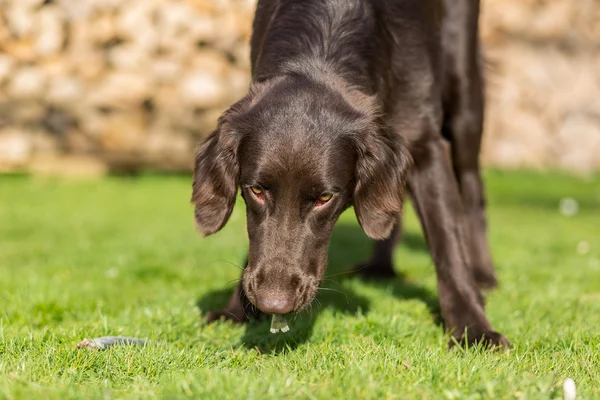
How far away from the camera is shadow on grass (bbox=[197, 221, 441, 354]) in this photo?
299 centimetres

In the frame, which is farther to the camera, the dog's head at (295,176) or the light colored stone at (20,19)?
the light colored stone at (20,19)

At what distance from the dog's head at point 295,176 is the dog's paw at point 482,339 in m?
0.54

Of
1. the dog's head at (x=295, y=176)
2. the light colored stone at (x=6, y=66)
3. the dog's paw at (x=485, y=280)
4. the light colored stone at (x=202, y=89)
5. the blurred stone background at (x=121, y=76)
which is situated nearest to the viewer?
the dog's head at (x=295, y=176)

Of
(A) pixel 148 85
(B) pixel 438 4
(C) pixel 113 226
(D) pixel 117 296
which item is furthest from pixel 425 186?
(A) pixel 148 85

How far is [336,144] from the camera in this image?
2.85 meters

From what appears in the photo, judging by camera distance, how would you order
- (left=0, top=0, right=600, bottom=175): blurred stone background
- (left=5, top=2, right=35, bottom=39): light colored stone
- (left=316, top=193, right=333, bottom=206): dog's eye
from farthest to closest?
(left=0, top=0, right=600, bottom=175): blurred stone background < (left=5, top=2, right=35, bottom=39): light colored stone < (left=316, top=193, right=333, bottom=206): dog's eye

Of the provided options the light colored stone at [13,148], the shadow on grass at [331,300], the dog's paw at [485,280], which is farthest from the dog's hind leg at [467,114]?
the light colored stone at [13,148]

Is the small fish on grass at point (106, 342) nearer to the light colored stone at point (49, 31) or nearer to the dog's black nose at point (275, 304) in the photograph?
the dog's black nose at point (275, 304)

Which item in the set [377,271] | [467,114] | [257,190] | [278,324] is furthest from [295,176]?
[377,271]

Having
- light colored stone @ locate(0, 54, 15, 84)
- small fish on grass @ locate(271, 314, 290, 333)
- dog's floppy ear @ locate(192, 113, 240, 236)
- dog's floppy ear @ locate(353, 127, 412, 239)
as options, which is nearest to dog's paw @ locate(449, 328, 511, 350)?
dog's floppy ear @ locate(353, 127, 412, 239)

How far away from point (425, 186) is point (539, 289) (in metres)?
1.18

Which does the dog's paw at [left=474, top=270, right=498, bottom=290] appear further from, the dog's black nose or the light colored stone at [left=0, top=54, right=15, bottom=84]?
the light colored stone at [left=0, top=54, right=15, bottom=84]

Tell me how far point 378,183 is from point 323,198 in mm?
314

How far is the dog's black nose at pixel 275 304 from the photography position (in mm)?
2521
